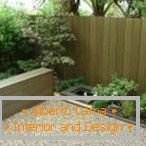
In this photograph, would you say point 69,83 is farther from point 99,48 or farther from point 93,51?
point 99,48

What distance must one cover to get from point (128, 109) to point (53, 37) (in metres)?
1.89

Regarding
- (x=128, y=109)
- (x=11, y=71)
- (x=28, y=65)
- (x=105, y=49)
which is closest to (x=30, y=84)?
(x=28, y=65)

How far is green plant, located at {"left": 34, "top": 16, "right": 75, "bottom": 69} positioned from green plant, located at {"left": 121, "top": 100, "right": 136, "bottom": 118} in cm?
137

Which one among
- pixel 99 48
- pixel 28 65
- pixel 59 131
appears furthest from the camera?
pixel 28 65

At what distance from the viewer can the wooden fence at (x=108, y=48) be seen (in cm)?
425

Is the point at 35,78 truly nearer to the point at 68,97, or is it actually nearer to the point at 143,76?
the point at 68,97

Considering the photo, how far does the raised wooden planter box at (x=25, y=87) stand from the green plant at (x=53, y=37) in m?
0.34

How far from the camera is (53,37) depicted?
15.5 feet

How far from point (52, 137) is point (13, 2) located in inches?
125

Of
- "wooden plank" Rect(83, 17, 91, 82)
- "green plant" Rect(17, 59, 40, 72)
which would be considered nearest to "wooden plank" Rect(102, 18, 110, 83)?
"wooden plank" Rect(83, 17, 91, 82)

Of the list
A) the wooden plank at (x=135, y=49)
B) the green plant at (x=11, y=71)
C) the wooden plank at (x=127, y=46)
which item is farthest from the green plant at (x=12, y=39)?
the wooden plank at (x=135, y=49)

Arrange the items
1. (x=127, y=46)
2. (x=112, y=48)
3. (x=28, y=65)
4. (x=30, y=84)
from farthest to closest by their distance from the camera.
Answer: (x=28, y=65)
(x=112, y=48)
(x=127, y=46)
(x=30, y=84)

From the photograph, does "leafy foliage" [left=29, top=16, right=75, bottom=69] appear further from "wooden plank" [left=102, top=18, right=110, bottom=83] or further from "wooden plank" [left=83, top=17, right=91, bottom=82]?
"wooden plank" [left=102, top=18, right=110, bottom=83]

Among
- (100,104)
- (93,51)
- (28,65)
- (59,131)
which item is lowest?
(59,131)
